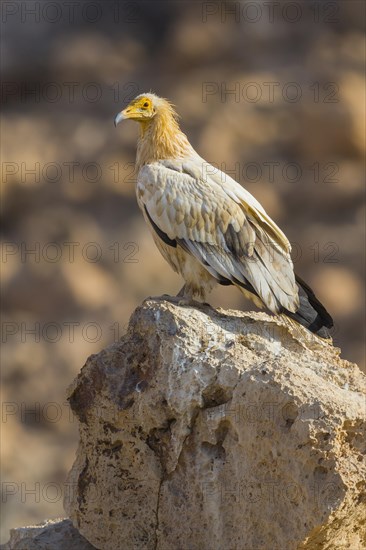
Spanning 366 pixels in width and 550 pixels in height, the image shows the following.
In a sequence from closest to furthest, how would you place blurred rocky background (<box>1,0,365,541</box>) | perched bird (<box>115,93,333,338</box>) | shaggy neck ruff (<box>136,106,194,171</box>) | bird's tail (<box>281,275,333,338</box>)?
bird's tail (<box>281,275,333,338</box>), perched bird (<box>115,93,333,338</box>), shaggy neck ruff (<box>136,106,194,171</box>), blurred rocky background (<box>1,0,365,541</box>)

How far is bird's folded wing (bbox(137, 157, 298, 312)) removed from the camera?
6820mm

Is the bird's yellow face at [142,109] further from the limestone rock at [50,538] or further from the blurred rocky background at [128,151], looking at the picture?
the blurred rocky background at [128,151]

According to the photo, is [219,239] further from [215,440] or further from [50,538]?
[50,538]

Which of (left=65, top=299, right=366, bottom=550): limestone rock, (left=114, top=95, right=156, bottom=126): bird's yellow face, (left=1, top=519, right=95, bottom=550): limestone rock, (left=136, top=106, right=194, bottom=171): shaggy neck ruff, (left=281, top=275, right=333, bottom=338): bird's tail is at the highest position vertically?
(left=114, top=95, right=156, bottom=126): bird's yellow face

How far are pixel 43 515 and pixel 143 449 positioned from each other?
6279mm

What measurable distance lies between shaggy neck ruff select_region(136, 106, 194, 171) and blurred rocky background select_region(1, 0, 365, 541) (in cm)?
582

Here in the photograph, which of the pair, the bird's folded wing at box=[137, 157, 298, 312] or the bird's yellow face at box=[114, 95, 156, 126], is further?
the bird's yellow face at box=[114, 95, 156, 126]

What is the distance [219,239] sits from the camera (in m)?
6.90

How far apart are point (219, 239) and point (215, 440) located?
165 centimetres

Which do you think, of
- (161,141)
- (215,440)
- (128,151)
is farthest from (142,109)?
(128,151)

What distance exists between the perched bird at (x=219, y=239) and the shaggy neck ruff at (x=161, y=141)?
211 millimetres

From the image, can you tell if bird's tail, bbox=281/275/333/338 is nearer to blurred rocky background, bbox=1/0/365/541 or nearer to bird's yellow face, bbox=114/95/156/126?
bird's yellow face, bbox=114/95/156/126

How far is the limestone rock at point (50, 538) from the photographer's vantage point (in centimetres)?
625

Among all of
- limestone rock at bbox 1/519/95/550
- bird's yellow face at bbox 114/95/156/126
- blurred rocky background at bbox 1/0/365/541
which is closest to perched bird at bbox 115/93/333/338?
bird's yellow face at bbox 114/95/156/126
